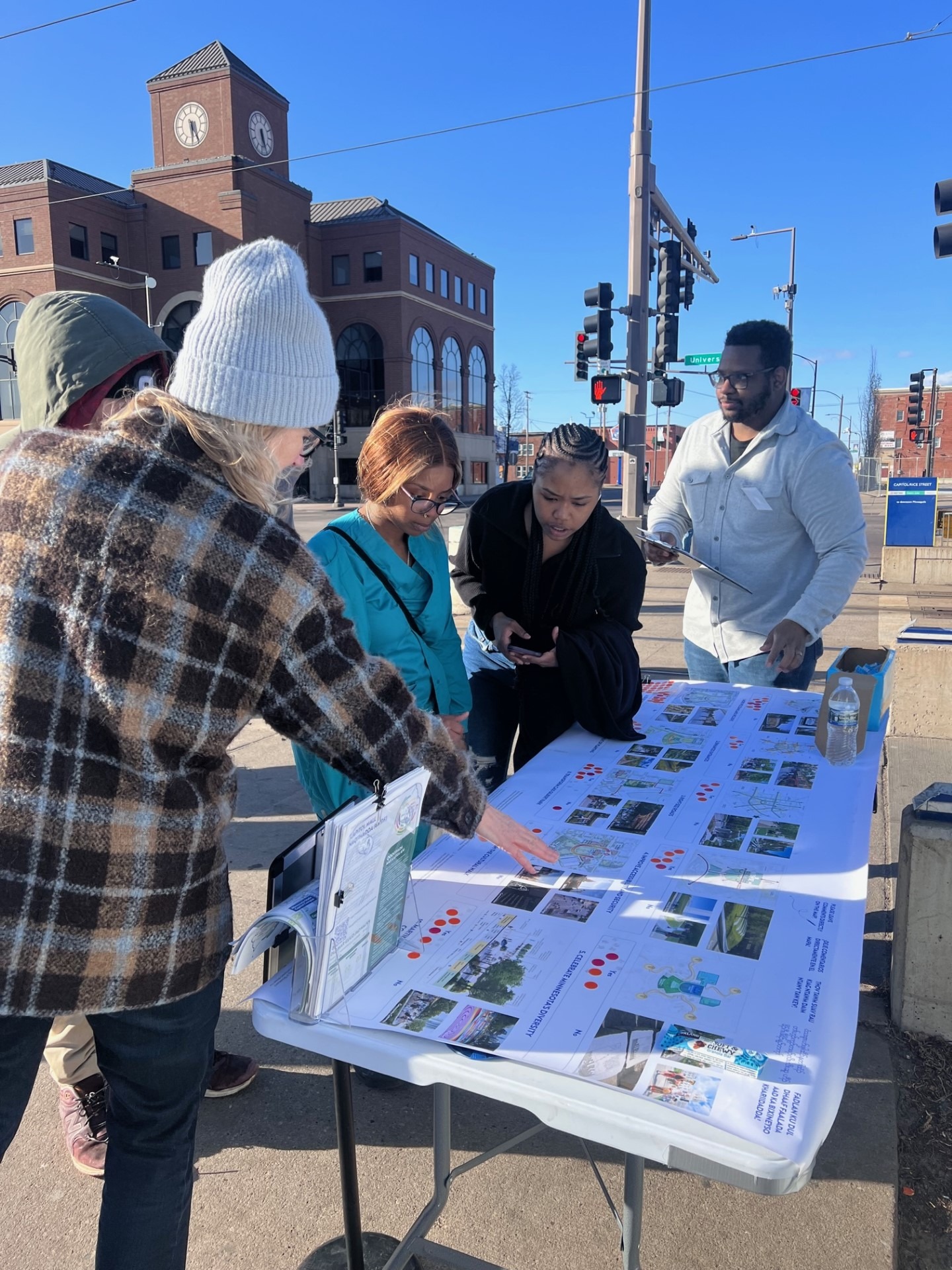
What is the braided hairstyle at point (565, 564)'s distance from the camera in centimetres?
242

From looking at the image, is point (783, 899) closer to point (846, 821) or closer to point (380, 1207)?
point (846, 821)

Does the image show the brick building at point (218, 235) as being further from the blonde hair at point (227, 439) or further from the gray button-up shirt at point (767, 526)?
the blonde hair at point (227, 439)

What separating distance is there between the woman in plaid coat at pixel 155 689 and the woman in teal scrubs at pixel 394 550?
76 cm

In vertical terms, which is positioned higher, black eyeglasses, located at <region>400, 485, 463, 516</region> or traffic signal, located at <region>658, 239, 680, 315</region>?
traffic signal, located at <region>658, 239, 680, 315</region>

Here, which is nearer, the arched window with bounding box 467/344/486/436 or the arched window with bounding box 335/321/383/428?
the arched window with bounding box 335/321/383/428

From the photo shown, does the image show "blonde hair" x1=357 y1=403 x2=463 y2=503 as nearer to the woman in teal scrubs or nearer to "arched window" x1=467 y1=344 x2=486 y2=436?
the woman in teal scrubs

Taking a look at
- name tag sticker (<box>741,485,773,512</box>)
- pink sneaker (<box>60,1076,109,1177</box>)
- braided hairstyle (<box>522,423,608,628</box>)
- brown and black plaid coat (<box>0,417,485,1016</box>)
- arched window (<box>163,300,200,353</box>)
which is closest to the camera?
brown and black plaid coat (<box>0,417,485,1016</box>)

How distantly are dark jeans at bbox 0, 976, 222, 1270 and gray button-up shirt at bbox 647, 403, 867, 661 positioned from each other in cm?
206

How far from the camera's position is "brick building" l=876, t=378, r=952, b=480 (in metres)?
51.7

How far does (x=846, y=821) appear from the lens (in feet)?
6.08

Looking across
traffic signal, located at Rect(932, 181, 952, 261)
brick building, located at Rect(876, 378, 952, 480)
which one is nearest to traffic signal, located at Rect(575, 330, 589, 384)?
traffic signal, located at Rect(932, 181, 952, 261)

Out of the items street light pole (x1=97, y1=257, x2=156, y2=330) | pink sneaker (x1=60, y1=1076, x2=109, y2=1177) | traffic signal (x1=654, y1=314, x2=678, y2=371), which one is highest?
street light pole (x1=97, y1=257, x2=156, y2=330)

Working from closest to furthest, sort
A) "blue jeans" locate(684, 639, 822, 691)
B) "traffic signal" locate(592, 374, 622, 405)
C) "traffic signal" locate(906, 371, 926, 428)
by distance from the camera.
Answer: "blue jeans" locate(684, 639, 822, 691) → "traffic signal" locate(592, 374, 622, 405) → "traffic signal" locate(906, 371, 926, 428)

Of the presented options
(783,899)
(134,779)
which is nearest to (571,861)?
(783,899)
